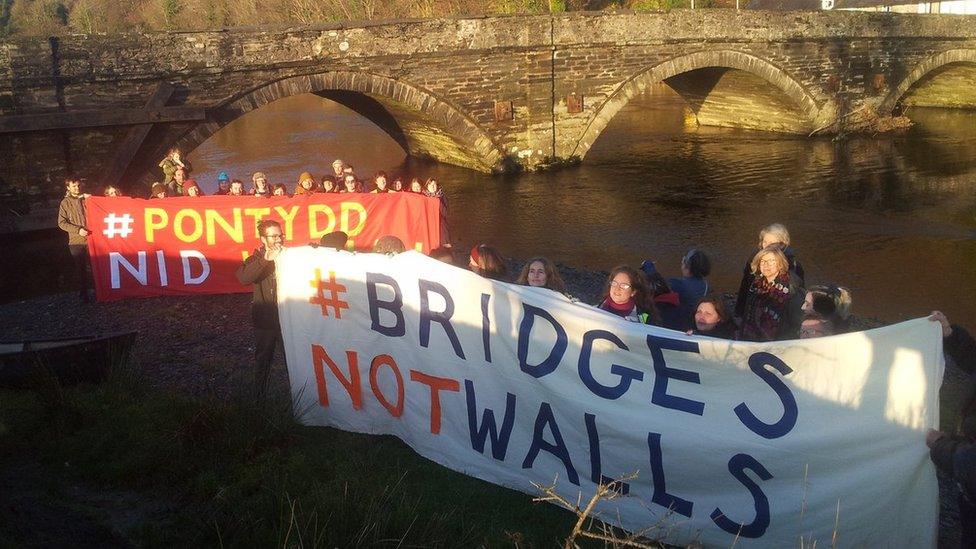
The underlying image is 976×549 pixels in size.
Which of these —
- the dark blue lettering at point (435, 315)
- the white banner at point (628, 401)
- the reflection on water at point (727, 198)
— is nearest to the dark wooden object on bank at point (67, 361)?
the white banner at point (628, 401)

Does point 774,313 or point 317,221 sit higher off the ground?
point 317,221

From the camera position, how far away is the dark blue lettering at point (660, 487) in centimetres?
433

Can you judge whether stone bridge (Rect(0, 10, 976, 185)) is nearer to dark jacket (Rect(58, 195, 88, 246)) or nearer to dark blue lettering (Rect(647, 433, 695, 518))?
dark jacket (Rect(58, 195, 88, 246))

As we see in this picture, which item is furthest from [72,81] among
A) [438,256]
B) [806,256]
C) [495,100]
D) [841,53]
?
[841,53]

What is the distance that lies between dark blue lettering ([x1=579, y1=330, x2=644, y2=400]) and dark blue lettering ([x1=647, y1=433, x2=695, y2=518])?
0.29 metres

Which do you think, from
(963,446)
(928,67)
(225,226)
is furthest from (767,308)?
(928,67)

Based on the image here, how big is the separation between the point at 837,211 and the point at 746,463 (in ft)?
44.6

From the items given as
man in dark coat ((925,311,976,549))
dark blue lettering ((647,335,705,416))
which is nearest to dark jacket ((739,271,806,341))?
man in dark coat ((925,311,976,549))

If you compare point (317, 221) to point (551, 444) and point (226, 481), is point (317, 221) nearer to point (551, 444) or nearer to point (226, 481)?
point (226, 481)

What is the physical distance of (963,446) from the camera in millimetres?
3520

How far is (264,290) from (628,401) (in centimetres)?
297

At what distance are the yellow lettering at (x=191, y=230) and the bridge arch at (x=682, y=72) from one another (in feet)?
41.1

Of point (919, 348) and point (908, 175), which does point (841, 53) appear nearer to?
point (908, 175)

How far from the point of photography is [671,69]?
67.9 feet
